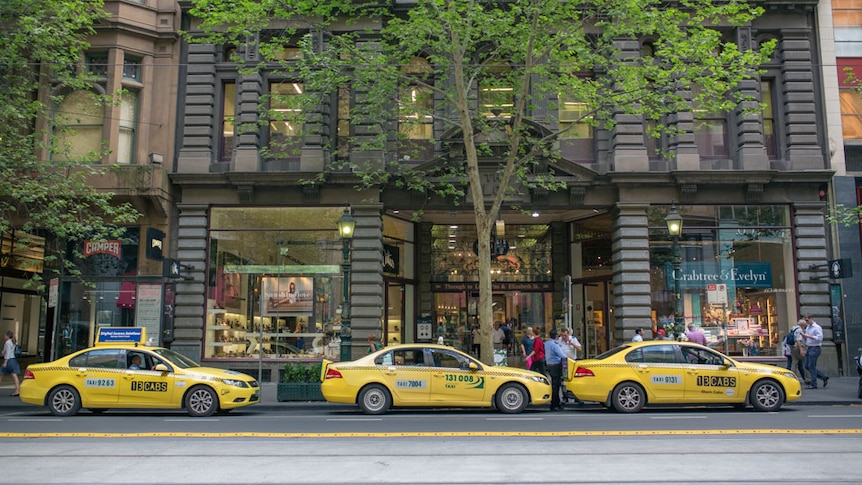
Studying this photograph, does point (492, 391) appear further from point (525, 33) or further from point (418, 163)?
point (418, 163)

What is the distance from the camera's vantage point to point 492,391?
46.8 ft

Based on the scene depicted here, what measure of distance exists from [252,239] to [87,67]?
7610 millimetres

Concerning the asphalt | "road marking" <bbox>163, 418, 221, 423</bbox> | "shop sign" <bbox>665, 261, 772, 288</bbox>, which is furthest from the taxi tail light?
"shop sign" <bbox>665, 261, 772, 288</bbox>

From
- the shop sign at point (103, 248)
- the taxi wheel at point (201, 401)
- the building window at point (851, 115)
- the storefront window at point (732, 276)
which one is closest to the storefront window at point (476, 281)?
the storefront window at point (732, 276)

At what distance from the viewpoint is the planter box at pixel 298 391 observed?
1641cm

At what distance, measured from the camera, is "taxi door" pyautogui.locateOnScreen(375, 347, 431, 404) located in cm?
1417

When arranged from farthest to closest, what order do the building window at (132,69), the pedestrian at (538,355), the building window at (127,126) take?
the building window at (132,69), the building window at (127,126), the pedestrian at (538,355)

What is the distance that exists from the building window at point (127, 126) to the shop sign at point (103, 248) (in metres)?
2.68

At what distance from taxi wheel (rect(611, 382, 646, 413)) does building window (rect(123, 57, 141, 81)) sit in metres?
18.0

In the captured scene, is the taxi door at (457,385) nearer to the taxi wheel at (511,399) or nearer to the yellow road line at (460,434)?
the taxi wheel at (511,399)

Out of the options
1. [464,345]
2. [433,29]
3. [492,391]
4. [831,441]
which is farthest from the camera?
[464,345]

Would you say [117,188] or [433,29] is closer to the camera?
[433,29]

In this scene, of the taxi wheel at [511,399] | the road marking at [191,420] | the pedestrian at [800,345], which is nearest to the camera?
the road marking at [191,420]

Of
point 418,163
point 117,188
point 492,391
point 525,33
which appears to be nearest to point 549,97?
point 418,163
